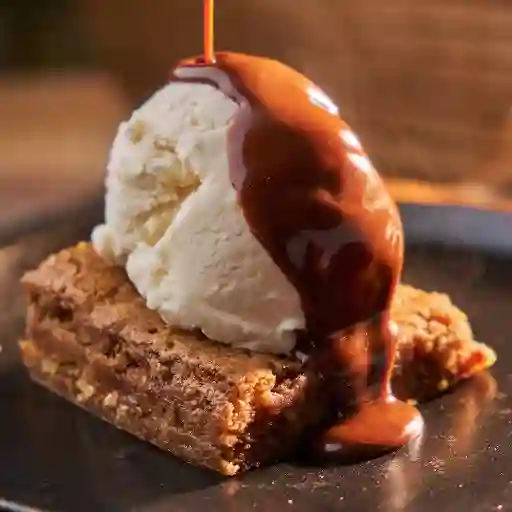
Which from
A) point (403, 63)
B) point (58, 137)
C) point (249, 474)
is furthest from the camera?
point (58, 137)

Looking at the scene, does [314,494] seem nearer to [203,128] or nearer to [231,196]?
[231,196]

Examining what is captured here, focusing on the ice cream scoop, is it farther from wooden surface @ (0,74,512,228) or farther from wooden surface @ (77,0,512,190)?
wooden surface @ (77,0,512,190)

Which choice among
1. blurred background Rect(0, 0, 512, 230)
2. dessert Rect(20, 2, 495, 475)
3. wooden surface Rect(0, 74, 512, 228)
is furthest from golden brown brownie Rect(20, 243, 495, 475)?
wooden surface Rect(0, 74, 512, 228)

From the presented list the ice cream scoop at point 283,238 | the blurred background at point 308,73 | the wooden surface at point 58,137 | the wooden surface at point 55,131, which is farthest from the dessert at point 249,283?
the wooden surface at point 55,131

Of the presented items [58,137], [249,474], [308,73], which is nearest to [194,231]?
[249,474]

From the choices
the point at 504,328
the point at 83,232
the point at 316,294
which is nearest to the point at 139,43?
the point at 83,232

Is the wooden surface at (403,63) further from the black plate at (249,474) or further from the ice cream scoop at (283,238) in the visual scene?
the ice cream scoop at (283,238)

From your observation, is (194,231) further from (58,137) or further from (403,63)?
(58,137)
